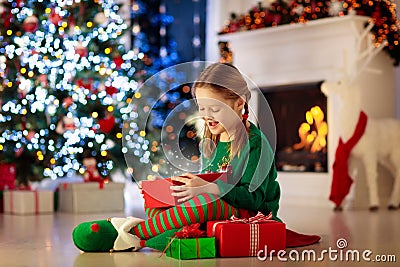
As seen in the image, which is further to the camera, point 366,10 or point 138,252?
point 366,10

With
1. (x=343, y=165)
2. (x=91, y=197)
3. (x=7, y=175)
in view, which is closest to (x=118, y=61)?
(x=91, y=197)

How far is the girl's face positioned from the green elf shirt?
0.08m

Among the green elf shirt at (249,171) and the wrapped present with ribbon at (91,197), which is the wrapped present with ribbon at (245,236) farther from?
the wrapped present with ribbon at (91,197)

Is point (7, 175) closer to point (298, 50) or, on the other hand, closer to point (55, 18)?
point (55, 18)

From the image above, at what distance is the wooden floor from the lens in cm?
269

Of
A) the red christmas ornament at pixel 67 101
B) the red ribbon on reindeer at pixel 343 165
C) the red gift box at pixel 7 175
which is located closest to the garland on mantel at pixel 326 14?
the red ribbon on reindeer at pixel 343 165

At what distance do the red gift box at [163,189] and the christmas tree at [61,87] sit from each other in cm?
215

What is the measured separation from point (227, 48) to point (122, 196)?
180 centimetres

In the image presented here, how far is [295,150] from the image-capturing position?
5.98m

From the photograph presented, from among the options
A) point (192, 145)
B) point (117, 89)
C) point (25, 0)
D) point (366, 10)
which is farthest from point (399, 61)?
point (192, 145)

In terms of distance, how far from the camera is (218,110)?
9.51ft

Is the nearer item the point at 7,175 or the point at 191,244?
the point at 191,244

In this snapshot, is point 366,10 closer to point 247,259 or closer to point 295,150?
point 295,150

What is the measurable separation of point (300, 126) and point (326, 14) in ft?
2.92
